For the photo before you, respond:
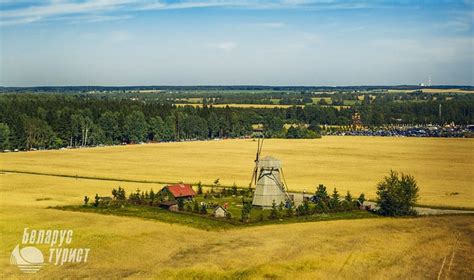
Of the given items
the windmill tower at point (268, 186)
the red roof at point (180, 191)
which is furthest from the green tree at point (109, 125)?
the windmill tower at point (268, 186)

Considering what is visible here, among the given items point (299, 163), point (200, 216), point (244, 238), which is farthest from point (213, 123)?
point (244, 238)

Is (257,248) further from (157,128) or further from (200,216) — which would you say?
(157,128)

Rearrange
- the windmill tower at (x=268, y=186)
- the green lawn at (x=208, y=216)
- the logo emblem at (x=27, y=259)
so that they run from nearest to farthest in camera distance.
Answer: the logo emblem at (x=27, y=259) → the green lawn at (x=208, y=216) → the windmill tower at (x=268, y=186)

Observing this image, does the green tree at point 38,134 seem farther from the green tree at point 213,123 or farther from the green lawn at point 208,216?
the green lawn at point 208,216

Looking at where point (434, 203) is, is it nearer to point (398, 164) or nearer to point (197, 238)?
point (197, 238)

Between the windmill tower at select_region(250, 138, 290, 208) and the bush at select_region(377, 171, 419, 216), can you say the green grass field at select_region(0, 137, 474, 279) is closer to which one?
the bush at select_region(377, 171, 419, 216)

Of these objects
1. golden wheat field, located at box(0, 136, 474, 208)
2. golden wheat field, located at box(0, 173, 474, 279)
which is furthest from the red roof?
golden wheat field, located at box(0, 136, 474, 208)
